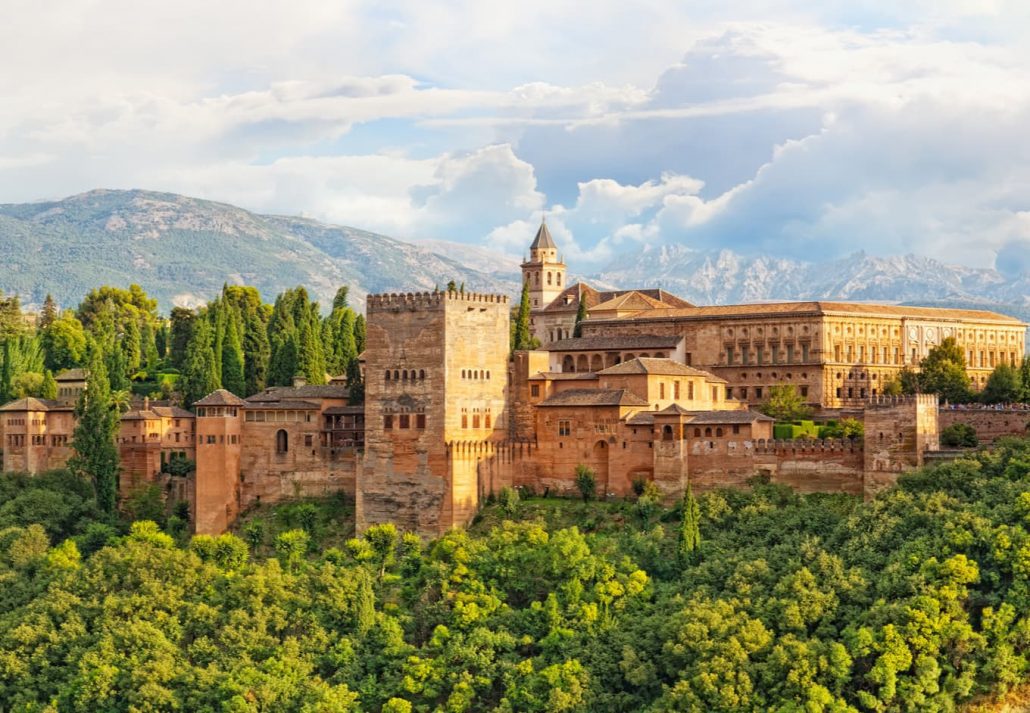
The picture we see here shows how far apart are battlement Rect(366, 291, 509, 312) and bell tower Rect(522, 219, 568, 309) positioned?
3818 cm

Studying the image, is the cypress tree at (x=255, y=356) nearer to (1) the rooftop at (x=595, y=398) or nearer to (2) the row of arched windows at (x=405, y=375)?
(2) the row of arched windows at (x=405, y=375)

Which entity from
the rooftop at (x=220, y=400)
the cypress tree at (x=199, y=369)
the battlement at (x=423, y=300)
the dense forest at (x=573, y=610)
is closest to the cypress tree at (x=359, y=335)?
the cypress tree at (x=199, y=369)

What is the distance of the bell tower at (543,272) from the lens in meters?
102

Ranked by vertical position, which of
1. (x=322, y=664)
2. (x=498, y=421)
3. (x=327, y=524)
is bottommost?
(x=322, y=664)

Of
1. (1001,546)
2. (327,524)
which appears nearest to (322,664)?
(327,524)

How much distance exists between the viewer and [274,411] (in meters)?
65.8

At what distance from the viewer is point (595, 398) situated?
62.2 m

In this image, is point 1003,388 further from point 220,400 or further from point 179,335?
point 179,335

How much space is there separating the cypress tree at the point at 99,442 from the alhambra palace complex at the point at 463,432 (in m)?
1.26

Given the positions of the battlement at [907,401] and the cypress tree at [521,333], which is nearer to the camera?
the battlement at [907,401]

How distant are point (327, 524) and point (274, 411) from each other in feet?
17.6

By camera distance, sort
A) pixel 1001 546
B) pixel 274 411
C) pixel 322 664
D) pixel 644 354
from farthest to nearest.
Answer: pixel 644 354, pixel 274 411, pixel 322 664, pixel 1001 546

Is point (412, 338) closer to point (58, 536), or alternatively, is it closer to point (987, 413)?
point (58, 536)

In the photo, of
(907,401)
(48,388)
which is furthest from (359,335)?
(907,401)
